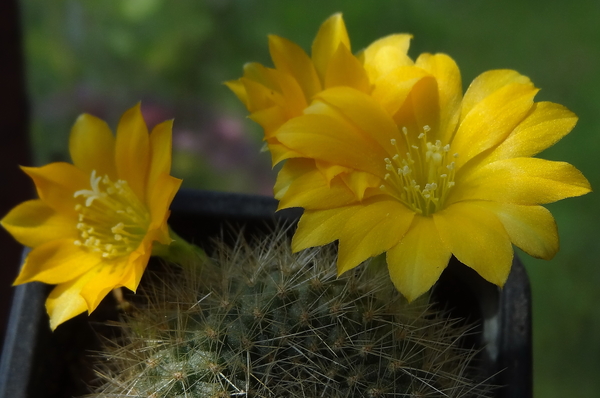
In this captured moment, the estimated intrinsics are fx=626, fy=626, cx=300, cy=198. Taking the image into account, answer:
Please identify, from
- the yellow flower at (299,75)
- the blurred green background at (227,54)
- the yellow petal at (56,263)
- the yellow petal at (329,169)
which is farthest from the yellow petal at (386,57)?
the blurred green background at (227,54)

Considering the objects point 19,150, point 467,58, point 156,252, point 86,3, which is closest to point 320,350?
point 156,252

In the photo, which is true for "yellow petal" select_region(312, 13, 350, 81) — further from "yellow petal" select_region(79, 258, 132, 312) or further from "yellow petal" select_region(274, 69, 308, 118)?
"yellow petal" select_region(79, 258, 132, 312)

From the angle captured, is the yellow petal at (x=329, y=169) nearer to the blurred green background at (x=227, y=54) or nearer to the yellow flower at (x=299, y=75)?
the yellow flower at (x=299, y=75)

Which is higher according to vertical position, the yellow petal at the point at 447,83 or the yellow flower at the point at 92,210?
the yellow petal at the point at 447,83

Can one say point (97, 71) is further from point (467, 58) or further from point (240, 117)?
point (467, 58)

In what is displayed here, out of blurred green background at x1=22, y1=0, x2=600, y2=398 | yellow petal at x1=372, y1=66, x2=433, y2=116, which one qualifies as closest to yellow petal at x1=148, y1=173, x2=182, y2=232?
yellow petal at x1=372, y1=66, x2=433, y2=116

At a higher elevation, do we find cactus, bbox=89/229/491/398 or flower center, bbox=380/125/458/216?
flower center, bbox=380/125/458/216
